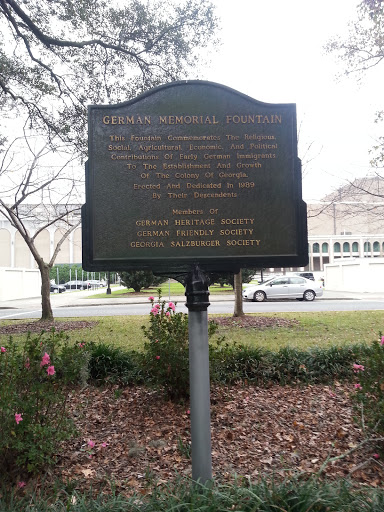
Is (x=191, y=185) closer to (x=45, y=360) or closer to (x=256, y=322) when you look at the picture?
(x=45, y=360)

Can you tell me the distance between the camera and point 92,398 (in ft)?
17.3

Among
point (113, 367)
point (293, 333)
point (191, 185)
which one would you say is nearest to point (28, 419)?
point (191, 185)

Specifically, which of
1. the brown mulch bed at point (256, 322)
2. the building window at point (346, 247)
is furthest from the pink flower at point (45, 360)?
the building window at point (346, 247)

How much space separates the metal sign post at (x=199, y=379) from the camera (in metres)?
2.93

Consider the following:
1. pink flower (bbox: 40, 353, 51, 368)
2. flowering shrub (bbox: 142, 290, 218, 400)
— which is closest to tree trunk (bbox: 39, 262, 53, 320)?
flowering shrub (bbox: 142, 290, 218, 400)

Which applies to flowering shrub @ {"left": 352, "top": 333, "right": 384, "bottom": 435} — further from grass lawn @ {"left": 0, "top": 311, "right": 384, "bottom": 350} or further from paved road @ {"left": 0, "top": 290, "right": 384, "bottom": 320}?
paved road @ {"left": 0, "top": 290, "right": 384, "bottom": 320}

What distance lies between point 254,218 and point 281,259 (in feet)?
1.24

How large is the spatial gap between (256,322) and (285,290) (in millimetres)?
11588

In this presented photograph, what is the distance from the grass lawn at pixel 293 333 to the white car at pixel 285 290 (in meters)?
9.91

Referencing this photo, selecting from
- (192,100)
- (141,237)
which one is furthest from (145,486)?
(192,100)

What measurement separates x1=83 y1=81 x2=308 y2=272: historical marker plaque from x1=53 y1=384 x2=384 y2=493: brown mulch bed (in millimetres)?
1622

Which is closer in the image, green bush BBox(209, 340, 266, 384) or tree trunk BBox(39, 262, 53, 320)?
green bush BBox(209, 340, 266, 384)

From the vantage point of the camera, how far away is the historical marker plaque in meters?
3.12

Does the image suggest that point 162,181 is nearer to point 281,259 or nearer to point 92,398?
point 281,259
